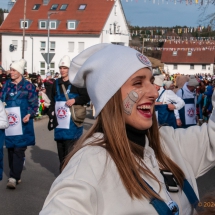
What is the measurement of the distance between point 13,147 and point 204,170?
583cm

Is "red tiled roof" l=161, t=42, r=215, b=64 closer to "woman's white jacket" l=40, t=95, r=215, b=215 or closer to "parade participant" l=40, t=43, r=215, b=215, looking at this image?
"parade participant" l=40, t=43, r=215, b=215

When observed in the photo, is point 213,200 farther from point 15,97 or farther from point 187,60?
point 187,60

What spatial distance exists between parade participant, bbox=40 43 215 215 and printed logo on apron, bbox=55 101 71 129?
214 inches

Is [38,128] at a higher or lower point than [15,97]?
lower

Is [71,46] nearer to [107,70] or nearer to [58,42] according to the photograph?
[58,42]

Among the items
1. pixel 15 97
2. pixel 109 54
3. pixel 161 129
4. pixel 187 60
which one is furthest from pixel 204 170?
pixel 187 60

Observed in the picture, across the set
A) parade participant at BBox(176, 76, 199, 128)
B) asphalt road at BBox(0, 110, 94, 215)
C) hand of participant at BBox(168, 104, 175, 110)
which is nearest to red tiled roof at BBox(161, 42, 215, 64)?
asphalt road at BBox(0, 110, 94, 215)

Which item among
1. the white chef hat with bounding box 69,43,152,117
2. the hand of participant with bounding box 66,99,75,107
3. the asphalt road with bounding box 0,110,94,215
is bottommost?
the asphalt road with bounding box 0,110,94,215

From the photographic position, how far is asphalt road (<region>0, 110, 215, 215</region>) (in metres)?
6.76

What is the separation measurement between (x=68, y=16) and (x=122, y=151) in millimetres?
63443

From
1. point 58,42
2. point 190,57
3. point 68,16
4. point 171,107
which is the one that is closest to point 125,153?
point 171,107

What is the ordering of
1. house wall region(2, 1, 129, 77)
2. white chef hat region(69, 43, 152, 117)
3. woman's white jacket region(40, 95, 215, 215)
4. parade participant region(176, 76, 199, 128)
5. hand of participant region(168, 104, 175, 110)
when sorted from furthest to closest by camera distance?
house wall region(2, 1, 129, 77) < parade participant region(176, 76, 199, 128) < hand of participant region(168, 104, 175, 110) < white chef hat region(69, 43, 152, 117) < woman's white jacket region(40, 95, 215, 215)

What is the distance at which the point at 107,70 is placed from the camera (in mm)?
2254

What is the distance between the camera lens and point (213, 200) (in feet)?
5.90
